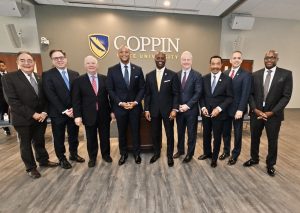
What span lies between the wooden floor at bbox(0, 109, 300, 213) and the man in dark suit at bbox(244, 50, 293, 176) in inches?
18.8

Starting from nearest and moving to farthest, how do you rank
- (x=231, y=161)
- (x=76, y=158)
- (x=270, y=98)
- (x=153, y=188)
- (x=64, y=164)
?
(x=153, y=188)
(x=270, y=98)
(x=64, y=164)
(x=231, y=161)
(x=76, y=158)

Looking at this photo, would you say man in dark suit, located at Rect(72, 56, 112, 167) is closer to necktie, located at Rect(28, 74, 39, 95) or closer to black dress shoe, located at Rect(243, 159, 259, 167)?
necktie, located at Rect(28, 74, 39, 95)

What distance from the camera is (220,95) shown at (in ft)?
9.00

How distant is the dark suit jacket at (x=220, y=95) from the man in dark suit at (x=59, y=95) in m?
2.08

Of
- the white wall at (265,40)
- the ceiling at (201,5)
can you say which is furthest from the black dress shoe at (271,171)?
the white wall at (265,40)

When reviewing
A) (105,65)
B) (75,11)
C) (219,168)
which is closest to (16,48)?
(75,11)

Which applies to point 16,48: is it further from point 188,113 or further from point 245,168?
point 245,168

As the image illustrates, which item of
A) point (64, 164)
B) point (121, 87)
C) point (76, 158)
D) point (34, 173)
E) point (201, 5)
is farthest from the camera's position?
point (201, 5)

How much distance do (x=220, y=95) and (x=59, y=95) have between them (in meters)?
2.43

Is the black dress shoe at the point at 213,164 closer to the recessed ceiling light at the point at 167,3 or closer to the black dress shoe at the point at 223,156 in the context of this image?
the black dress shoe at the point at 223,156

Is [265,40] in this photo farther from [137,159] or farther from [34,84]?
[34,84]

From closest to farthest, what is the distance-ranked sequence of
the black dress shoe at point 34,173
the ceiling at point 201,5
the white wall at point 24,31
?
the black dress shoe at point 34,173, the ceiling at point 201,5, the white wall at point 24,31

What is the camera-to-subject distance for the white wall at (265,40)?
7234 mm

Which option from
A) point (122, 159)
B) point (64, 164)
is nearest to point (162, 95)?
point (122, 159)
